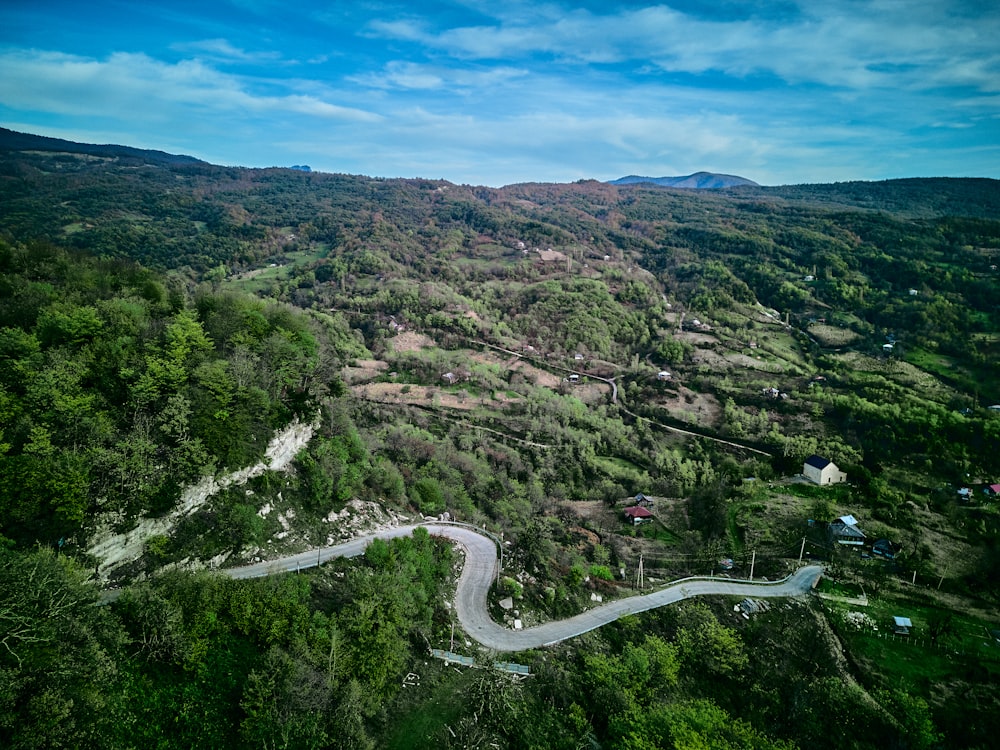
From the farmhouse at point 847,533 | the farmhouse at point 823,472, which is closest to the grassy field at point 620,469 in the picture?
the farmhouse at point 823,472

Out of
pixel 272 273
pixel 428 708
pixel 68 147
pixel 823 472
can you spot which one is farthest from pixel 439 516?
pixel 68 147

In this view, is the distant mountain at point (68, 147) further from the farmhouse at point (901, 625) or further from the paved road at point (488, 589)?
the farmhouse at point (901, 625)

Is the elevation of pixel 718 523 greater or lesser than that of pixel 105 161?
lesser

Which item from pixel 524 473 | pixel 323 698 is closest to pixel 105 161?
pixel 524 473

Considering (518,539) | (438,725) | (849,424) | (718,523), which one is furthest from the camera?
(849,424)

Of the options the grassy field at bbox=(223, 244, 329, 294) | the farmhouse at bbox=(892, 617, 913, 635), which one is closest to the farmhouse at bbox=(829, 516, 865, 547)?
the farmhouse at bbox=(892, 617, 913, 635)

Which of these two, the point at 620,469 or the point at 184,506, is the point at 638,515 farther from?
the point at 184,506

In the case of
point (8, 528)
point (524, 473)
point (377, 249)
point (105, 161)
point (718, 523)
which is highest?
point (105, 161)

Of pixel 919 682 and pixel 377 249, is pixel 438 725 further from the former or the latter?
pixel 377 249
